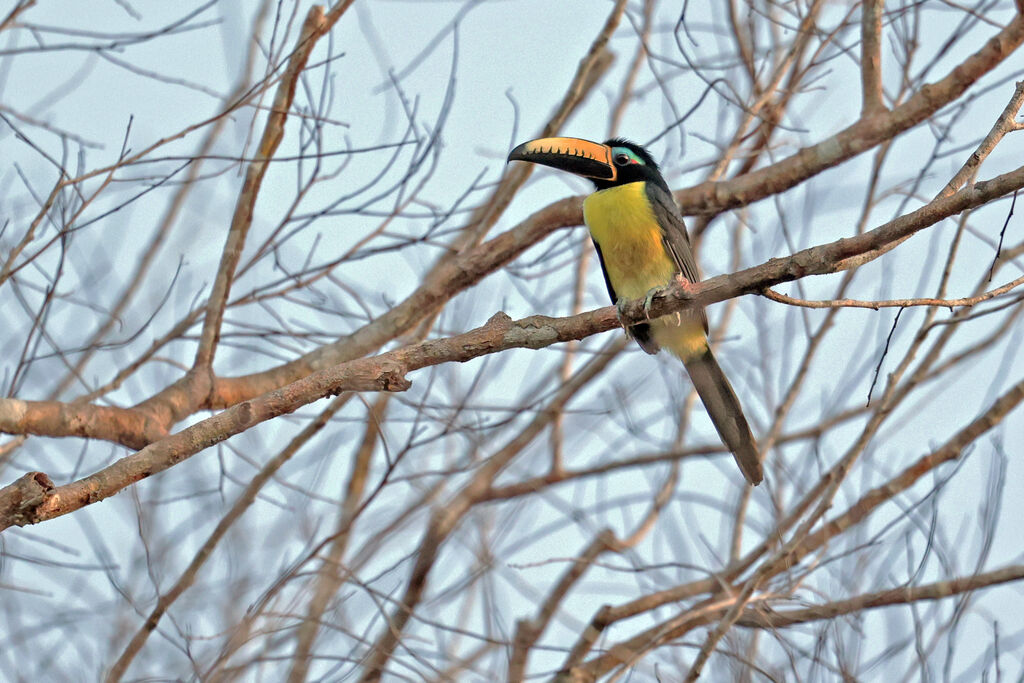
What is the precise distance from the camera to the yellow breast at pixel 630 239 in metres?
4.51

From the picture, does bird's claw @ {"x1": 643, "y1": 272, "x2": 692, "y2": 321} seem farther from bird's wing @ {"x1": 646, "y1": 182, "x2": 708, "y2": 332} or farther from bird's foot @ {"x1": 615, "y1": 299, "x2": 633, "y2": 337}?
bird's wing @ {"x1": 646, "y1": 182, "x2": 708, "y2": 332}

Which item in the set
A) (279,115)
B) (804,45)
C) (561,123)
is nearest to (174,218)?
(279,115)

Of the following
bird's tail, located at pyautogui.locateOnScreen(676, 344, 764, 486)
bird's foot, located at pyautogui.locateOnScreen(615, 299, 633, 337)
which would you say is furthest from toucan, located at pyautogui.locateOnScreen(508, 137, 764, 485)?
bird's foot, located at pyautogui.locateOnScreen(615, 299, 633, 337)

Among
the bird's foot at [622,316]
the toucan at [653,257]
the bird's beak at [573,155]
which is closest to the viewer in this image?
the bird's foot at [622,316]

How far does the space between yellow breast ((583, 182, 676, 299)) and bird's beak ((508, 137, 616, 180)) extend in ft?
0.65

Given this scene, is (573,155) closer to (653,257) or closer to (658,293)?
(653,257)

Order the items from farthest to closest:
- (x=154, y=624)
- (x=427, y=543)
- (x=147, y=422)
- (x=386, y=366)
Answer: (x=427, y=543) → (x=147, y=422) → (x=154, y=624) → (x=386, y=366)

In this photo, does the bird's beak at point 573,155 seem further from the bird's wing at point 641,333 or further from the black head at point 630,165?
the bird's wing at point 641,333

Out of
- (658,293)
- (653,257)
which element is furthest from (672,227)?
(658,293)

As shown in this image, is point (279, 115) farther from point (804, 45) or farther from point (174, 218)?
point (804, 45)

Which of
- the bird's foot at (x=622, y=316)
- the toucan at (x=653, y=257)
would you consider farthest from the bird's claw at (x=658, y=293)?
the toucan at (x=653, y=257)

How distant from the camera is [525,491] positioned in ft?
18.8

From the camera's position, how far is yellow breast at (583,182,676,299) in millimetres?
4508

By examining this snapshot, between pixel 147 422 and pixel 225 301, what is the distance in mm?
553
